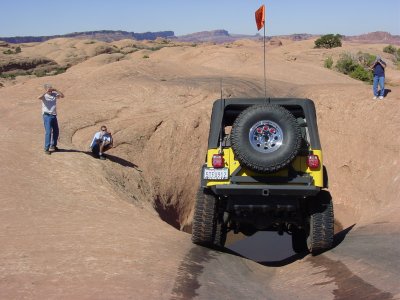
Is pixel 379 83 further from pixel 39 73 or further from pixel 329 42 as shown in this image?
pixel 329 42

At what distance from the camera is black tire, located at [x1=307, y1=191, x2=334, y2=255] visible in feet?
23.4

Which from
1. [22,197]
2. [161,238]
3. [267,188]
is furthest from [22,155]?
[267,188]

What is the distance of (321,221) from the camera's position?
7148 millimetres

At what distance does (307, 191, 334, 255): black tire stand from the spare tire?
4.15ft

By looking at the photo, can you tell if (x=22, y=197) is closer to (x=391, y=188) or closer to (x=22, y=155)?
(x=22, y=155)

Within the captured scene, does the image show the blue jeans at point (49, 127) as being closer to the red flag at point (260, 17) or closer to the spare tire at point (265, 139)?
the red flag at point (260, 17)

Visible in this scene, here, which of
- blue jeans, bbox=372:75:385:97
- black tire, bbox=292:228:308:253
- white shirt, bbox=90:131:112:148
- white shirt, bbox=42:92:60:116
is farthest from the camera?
blue jeans, bbox=372:75:385:97

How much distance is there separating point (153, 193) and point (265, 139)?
283 inches

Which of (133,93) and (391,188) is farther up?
(133,93)

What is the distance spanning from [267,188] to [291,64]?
24548mm

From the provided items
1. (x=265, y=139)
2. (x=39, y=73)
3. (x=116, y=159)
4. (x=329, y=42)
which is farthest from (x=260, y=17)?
(x=329, y=42)

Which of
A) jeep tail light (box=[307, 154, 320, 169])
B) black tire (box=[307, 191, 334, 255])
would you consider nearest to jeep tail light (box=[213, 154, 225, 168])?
jeep tail light (box=[307, 154, 320, 169])

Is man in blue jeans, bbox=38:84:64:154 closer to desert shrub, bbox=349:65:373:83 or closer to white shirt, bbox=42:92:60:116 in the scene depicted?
white shirt, bbox=42:92:60:116

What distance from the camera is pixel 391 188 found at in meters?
12.1
